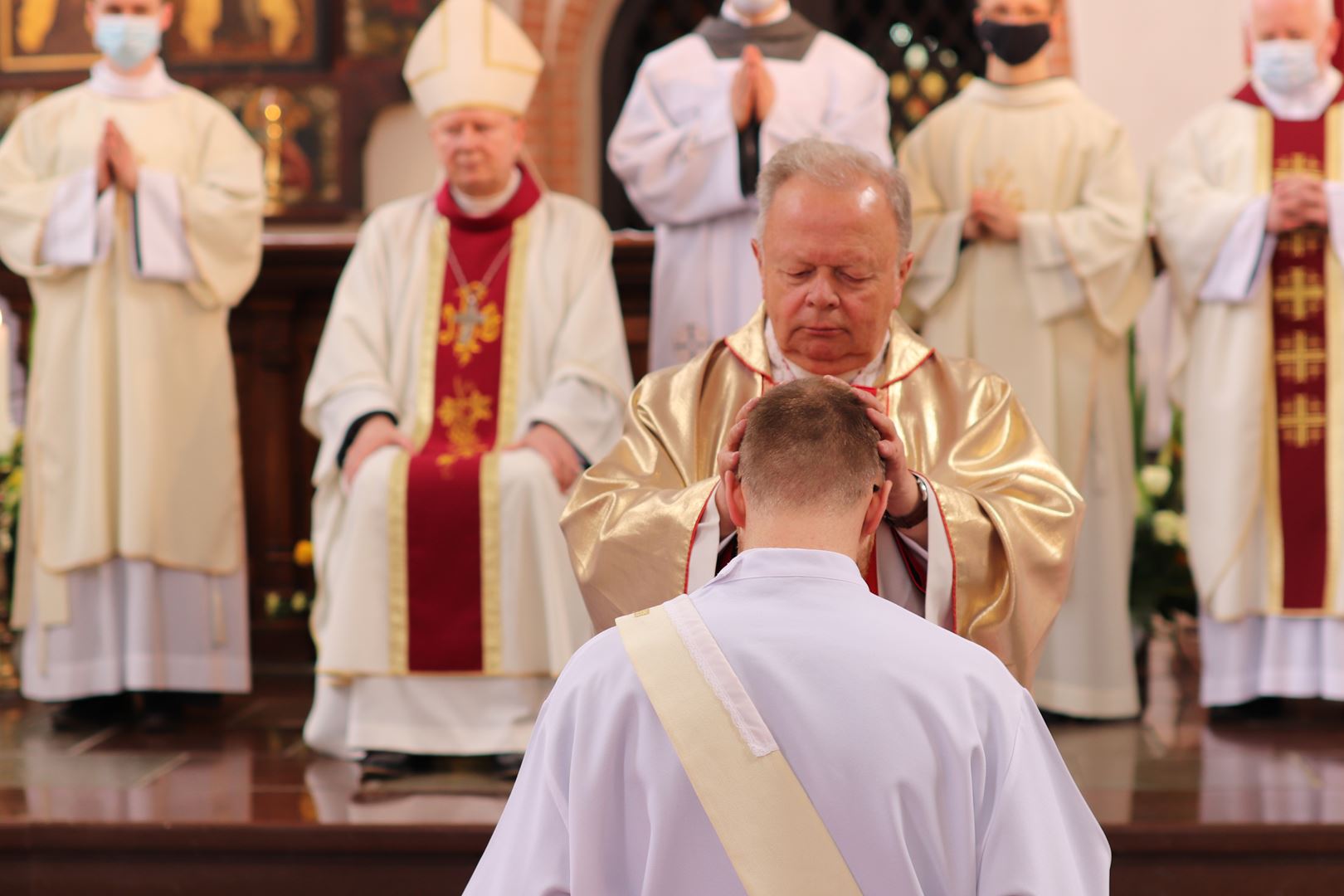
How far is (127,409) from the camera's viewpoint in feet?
17.2

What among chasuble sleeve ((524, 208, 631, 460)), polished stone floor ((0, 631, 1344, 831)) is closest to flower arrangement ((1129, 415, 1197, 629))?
polished stone floor ((0, 631, 1344, 831))

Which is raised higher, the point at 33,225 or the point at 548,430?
the point at 33,225

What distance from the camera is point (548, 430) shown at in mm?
4695

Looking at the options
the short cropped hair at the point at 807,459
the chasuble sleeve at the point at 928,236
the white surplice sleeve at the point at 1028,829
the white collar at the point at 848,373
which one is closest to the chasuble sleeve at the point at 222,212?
the chasuble sleeve at the point at 928,236

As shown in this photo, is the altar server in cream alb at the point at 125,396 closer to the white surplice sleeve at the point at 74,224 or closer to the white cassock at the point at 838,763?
the white surplice sleeve at the point at 74,224

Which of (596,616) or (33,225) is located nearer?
(596,616)

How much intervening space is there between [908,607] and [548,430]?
Result: 1884mm

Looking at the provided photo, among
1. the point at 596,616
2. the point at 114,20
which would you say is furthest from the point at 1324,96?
the point at 114,20

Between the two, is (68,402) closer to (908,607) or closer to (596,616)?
(596,616)

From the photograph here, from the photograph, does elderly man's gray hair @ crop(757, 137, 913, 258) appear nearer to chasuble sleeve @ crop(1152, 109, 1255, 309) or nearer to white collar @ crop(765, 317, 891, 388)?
white collar @ crop(765, 317, 891, 388)

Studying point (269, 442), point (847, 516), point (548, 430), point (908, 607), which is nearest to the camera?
point (847, 516)

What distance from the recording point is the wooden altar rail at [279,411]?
233 inches

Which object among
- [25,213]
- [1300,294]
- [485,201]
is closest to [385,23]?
[25,213]

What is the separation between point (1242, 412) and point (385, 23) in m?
5.19
